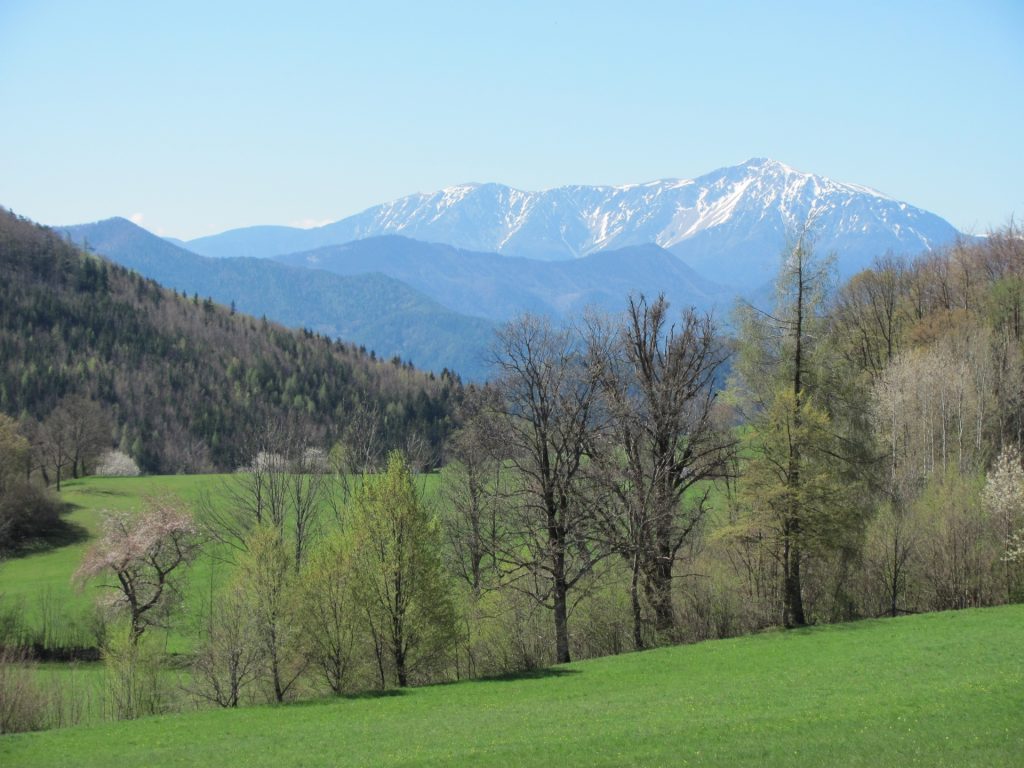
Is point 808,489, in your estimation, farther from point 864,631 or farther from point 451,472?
point 451,472

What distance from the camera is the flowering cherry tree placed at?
51.4m

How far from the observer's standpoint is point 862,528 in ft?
124

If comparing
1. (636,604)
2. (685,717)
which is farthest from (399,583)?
(685,717)

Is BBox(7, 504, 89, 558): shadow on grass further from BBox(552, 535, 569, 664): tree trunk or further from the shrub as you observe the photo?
BBox(552, 535, 569, 664): tree trunk

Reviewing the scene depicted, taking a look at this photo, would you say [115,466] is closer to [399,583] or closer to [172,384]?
[172,384]

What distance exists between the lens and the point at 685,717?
2472cm

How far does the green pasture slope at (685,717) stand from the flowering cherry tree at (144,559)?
71.5 feet

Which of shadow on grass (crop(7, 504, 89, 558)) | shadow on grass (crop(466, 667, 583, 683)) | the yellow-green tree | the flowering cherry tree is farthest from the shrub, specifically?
shadow on grass (crop(466, 667, 583, 683))

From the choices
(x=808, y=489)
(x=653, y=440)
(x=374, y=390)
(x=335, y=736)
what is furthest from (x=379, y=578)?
(x=374, y=390)

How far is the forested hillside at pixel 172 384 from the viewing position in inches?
5876

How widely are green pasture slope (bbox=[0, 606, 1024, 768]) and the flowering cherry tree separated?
21.8 meters

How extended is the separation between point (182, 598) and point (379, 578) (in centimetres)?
2417

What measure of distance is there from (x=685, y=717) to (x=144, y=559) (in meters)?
38.6

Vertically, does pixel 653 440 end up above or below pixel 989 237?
below
